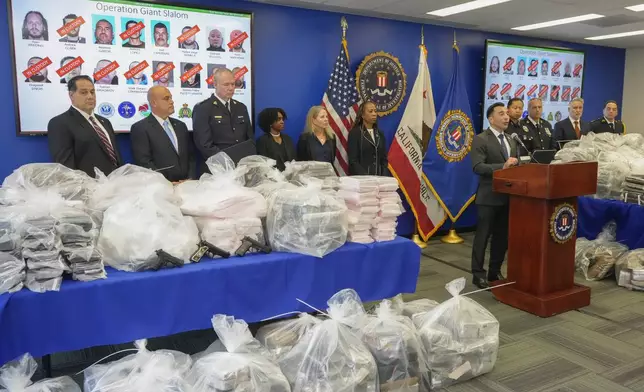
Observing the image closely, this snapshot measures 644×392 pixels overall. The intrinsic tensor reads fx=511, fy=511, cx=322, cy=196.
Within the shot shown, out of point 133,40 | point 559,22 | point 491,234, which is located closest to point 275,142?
point 133,40

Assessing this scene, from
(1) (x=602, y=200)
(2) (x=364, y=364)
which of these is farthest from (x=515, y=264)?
(2) (x=364, y=364)

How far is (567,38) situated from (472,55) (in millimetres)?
1750

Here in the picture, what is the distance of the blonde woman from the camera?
4.51 meters

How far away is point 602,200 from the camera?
493cm

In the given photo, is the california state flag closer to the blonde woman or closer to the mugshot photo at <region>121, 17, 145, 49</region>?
the blonde woman

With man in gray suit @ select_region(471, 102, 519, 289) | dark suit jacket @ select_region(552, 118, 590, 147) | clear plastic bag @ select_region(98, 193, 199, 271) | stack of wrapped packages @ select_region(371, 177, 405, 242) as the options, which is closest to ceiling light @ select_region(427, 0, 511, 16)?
man in gray suit @ select_region(471, 102, 519, 289)

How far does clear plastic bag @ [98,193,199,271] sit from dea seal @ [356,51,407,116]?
11.9 feet

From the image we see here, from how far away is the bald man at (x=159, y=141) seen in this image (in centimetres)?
361

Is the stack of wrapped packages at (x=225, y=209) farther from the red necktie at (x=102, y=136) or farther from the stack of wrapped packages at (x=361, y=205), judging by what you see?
the red necktie at (x=102, y=136)

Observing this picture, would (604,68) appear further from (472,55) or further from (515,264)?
(515,264)

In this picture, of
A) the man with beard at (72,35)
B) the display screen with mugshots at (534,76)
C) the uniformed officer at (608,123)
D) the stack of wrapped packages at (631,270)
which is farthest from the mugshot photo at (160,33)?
the uniformed officer at (608,123)

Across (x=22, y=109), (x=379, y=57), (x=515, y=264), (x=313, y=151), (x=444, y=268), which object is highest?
(x=379, y=57)

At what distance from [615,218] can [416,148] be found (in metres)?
2.07

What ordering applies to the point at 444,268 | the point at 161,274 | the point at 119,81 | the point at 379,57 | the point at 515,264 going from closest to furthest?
the point at 161,274, the point at 515,264, the point at 119,81, the point at 444,268, the point at 379,57
